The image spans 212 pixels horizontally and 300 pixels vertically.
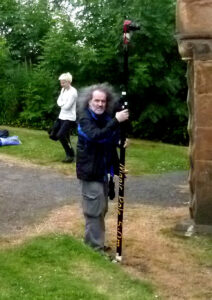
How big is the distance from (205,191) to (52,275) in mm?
2397

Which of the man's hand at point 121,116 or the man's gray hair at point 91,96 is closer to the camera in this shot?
the man's hand at point 121,116

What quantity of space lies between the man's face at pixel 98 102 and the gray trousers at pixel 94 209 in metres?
0.72

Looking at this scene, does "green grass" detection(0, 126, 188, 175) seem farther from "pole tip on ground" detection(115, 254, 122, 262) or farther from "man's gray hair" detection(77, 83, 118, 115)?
"man's gray hair" detection(77, 83, 118, 115)

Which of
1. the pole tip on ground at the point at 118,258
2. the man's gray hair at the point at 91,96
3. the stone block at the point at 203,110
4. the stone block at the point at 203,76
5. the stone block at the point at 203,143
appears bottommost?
the pole tip on ground at the point at 118,258

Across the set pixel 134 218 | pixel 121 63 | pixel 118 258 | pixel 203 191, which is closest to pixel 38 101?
pixel 121 63

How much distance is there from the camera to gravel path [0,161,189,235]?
8334 millimetres

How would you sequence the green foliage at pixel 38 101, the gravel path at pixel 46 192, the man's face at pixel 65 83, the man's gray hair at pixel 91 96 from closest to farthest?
the man's gray hair at pixel 91 96 < the gravel path at pixel 46 192 < the man's face at pixel 65 83 < the green foliage at pixel 38 101

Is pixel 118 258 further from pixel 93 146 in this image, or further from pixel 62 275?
pixel 93 146

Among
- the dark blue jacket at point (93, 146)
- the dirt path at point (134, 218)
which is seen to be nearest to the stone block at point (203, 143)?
the dirt path at point (134, 218)

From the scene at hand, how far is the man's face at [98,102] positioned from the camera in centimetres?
624

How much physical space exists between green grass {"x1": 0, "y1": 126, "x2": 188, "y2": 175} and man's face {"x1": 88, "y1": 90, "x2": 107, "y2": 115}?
4.78m

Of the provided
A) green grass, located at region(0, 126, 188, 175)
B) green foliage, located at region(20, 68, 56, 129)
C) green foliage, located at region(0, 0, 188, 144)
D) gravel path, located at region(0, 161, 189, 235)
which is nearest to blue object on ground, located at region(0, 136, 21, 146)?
green grass, located at region(0, 126, 188, 175)

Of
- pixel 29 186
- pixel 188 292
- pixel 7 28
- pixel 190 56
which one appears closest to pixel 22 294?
pixel 188 292

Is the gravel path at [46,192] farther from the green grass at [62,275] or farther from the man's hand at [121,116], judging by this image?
the man's hand at [121,116]
